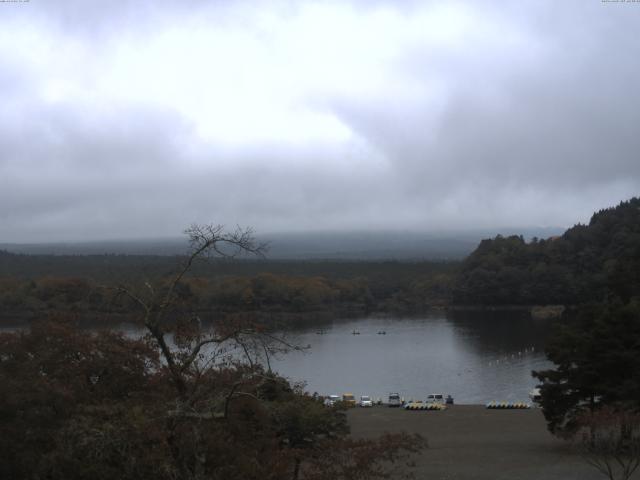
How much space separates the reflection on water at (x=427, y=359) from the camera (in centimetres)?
2644

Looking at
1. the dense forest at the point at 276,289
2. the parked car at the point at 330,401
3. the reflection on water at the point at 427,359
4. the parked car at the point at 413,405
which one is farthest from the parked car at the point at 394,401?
the dense forest at the point at 276,289

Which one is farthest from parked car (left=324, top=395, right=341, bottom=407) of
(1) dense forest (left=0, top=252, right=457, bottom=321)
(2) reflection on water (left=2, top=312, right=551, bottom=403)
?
(1) dense forest (left=0, top=252, right=457, bottom=321)

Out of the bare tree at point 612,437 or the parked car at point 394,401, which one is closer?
the bare tree at point 612,437

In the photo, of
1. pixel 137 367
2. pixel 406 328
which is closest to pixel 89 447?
pixel 137 367

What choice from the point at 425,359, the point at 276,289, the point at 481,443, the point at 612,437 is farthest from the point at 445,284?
the point at 612,437

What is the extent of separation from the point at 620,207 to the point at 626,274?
1436 inches

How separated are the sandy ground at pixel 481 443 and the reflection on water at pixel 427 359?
10.9 ft

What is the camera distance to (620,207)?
59469 millimetres

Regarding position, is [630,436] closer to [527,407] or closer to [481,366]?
[527,407]

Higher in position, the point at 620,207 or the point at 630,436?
the point at 620,207

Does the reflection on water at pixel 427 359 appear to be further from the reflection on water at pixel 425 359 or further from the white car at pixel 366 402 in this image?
the white car at pixel 366 402

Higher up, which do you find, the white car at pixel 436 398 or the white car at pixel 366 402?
the white car at pixel 436 398

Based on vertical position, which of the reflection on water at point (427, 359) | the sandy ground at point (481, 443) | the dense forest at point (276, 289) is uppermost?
the dense forest at point (276, 289)

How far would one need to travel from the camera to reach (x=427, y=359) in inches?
1299
